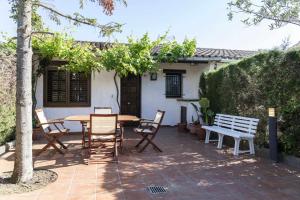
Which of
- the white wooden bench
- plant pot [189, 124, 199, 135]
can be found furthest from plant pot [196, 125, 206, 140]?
the white wooden bench

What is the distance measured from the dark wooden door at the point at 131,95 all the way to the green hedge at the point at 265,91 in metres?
3.94

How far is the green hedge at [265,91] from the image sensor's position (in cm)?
615

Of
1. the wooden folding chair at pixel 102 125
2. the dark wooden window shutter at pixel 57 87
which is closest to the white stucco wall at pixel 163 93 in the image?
the dark wooden window shutter at pixel 57 87

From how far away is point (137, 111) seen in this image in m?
12.5

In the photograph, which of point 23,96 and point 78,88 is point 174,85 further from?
point 23,96

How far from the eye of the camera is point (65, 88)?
11.3m

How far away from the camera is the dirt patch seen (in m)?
4.62

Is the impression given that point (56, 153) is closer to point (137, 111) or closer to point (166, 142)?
point (166, 142)

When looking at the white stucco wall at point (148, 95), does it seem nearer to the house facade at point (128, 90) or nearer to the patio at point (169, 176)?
the house facade at point (128, 90)

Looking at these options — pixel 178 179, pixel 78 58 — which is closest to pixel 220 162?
pixel 178 179

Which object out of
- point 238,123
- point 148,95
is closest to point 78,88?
point 148,95

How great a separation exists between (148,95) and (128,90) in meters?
0.86

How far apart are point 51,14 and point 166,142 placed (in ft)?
16.6

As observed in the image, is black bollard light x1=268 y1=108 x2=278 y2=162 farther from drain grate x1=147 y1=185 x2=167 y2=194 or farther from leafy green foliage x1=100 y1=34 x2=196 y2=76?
leafy green foliage x1=100 y1=34 x2=196 y2=76
